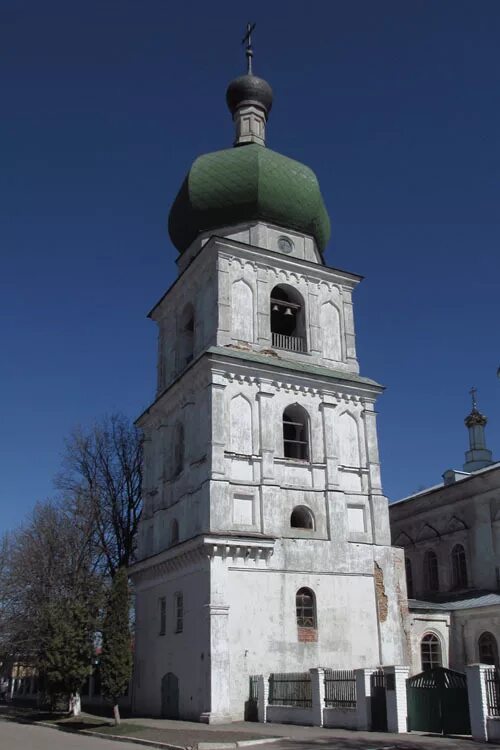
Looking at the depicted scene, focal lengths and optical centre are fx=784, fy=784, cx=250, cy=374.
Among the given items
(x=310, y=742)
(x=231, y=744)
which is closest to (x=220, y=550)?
(x=231, y=744)

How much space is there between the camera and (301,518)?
2588 cm

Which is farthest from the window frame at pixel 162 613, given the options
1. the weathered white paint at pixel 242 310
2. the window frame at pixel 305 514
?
the weathered white paint at pixel 242 310

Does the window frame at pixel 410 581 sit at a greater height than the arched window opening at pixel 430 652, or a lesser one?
greater

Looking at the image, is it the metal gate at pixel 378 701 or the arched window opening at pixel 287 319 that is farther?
the arched window opening at pixel 287 319

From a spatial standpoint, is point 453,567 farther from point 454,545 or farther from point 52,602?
point 52,602

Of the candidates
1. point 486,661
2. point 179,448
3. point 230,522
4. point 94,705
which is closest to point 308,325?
point 179,448

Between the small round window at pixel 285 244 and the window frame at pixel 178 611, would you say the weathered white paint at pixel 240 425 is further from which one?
the small round window at pixel 285 244

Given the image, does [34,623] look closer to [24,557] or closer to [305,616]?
[24,557]

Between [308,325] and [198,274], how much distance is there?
4545mm

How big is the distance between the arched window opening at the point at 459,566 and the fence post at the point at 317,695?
43.4ft

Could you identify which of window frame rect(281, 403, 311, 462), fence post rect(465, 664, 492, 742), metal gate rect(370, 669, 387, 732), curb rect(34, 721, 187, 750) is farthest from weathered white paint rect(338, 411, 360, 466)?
curb rect(34, 721, 187, 750)

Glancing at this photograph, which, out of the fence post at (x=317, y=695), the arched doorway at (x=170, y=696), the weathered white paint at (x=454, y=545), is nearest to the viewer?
the fence post at (x=317, y=695)

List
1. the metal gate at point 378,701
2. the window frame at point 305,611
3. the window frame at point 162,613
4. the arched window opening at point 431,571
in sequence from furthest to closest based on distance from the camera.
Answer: the arched window opening at point 431,571 < the window frame at point 162,613 < the window frame at point 305,611 < the metal gate at point 378,701

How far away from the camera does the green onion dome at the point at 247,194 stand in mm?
29812
